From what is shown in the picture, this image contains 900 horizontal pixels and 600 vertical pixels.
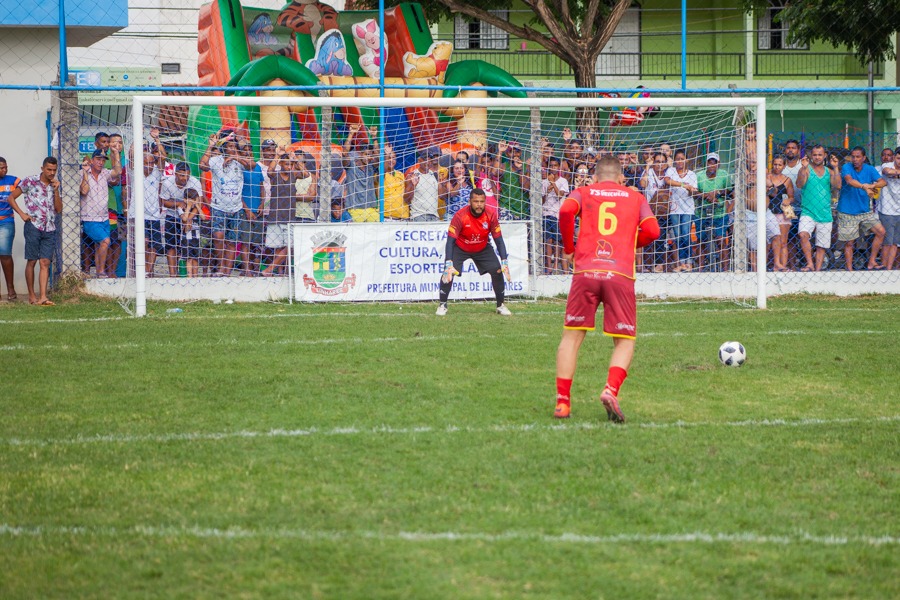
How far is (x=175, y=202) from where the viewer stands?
16141 millimetres

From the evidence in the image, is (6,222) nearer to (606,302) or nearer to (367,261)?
(367,261)

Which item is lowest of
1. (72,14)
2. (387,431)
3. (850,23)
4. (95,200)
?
(387,431)

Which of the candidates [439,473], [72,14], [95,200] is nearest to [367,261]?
[95,200]

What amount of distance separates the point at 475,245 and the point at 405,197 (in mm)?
2733

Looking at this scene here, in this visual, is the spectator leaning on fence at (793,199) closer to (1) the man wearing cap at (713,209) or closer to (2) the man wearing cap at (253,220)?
(1) the man wearing cap at (713,209)

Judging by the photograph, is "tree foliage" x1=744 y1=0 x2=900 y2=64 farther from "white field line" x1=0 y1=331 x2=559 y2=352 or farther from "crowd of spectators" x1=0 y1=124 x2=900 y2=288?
"white field line" x1=0 y1=331 x2=559 y2=352

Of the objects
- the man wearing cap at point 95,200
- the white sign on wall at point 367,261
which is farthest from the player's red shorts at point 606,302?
the man wearing cap at point 95,200

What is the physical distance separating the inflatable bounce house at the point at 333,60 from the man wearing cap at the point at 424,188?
2.63ft

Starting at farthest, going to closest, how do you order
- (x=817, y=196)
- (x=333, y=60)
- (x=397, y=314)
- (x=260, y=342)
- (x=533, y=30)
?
(x=333, y=60), (x=533, y=30), (x=817, y=196), (x=397, y=314), (x=260, y=342)

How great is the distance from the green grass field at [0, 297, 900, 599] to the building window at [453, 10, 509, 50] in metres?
24.2

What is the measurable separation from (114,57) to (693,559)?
88.8 feet

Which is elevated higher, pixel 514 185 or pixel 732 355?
pixel 514 185

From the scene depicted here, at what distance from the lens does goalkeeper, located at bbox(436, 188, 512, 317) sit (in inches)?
556

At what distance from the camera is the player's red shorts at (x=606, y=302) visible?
7488 mm
